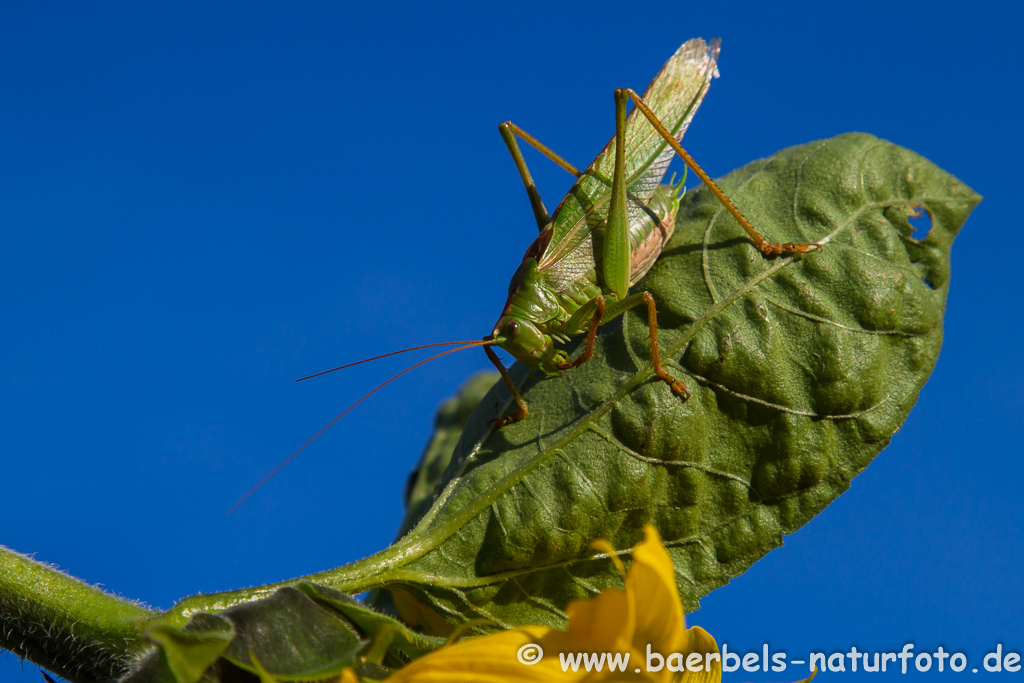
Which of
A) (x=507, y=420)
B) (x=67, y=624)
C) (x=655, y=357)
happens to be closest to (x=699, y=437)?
(x=655, y=357)

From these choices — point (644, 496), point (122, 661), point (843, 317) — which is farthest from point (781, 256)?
point (122, 661)

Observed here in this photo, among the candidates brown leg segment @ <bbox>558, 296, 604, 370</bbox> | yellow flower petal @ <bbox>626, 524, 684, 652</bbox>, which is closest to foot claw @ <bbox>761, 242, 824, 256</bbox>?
brown leg segment @ <bbox>558, 296, 604, 370</bbox>

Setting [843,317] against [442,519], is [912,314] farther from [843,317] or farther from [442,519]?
[442,519]

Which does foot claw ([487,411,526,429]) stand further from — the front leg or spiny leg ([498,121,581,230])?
spiny leg ([498,121,581,230])

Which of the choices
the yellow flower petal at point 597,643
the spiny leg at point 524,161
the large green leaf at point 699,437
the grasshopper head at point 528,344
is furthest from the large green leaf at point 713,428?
the spiny leg at point 524,161

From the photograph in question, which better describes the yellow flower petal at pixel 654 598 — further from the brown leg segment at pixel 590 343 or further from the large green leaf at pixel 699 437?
the brown leg segment at pixel 590 343

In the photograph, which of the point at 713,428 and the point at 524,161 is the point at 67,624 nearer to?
the point at 713,428
